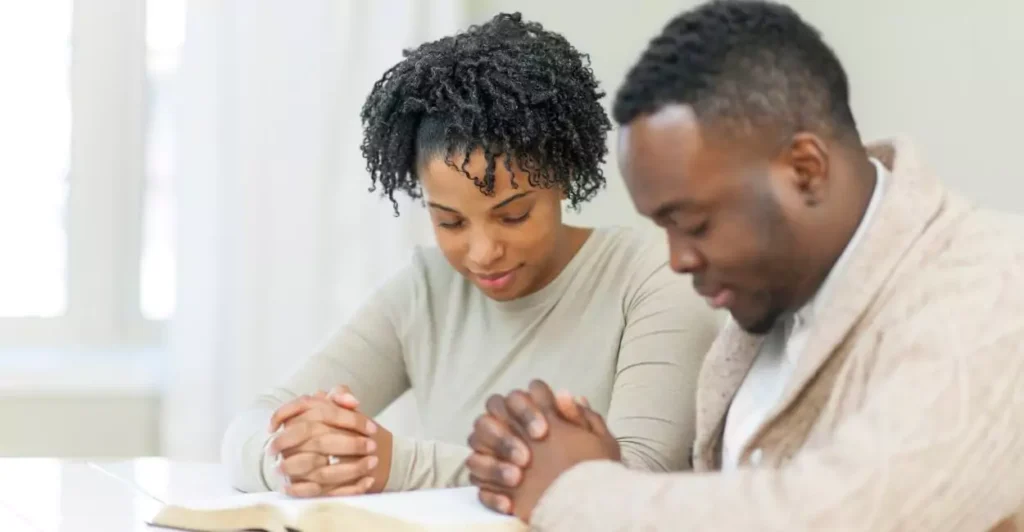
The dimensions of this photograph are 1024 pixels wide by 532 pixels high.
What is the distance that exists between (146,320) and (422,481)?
1.17 meters

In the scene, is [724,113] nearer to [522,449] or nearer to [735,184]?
[735,184]

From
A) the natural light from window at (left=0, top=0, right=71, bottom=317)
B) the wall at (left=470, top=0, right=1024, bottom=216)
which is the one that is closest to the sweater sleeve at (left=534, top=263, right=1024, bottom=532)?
the wall at (left=470, top=0, right=1024, bottom=216)

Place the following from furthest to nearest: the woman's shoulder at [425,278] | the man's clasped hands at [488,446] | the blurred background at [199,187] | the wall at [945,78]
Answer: the blurred background at [199,187]
the wall at [945,78]
the woman's shoulder at [425,278]
the man's clasped hands at [488,446]

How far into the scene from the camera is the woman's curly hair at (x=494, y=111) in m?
1.31

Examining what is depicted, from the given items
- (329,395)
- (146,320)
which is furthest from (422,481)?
(146,320)

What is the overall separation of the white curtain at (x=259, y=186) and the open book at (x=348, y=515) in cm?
89

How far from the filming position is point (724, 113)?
32.8 inches

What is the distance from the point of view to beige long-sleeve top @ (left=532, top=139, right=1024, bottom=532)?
0.74 m

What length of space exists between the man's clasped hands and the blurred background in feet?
2.72

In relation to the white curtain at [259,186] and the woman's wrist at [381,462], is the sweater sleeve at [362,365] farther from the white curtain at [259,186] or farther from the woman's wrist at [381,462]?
the white curtain at [259,186]

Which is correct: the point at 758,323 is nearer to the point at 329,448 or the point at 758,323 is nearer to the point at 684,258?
the point at 684,258

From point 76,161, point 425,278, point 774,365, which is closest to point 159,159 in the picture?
point 76,161

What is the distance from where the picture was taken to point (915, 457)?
0.73 metres

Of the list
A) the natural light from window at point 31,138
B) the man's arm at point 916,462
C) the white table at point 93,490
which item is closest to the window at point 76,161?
the natural light from window at point 31,138
